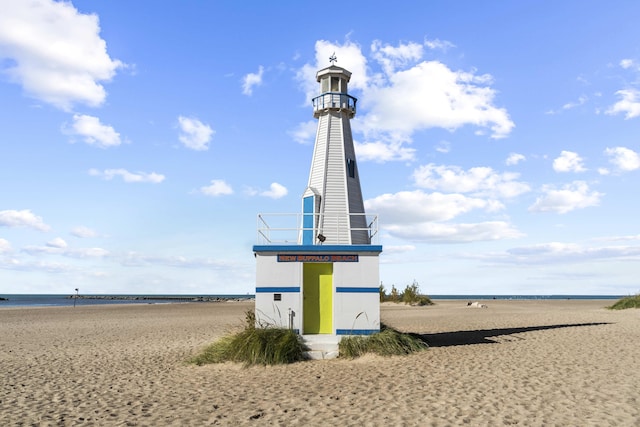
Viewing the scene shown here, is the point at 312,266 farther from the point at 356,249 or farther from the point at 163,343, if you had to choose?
the point at 163,343

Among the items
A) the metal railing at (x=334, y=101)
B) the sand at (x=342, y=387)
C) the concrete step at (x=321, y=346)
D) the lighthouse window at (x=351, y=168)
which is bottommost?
the sand at (x=342, y=387)

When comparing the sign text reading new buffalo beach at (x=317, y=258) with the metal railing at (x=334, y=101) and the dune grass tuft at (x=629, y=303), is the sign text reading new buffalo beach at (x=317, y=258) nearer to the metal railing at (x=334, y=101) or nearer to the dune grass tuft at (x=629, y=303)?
the metal railing at (x=334, y=101)

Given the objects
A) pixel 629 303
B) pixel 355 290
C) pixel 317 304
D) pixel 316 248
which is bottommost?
pixel 629 303

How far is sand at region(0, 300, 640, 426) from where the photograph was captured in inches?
317

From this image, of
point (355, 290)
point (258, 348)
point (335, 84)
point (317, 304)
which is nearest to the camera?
point (258, 348)

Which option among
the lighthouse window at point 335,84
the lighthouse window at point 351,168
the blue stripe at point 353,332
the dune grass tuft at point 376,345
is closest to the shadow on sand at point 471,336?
the dune grass tuft at point 376,345

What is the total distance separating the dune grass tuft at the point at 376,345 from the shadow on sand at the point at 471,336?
8.17 feet

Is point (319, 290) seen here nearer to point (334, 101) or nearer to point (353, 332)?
point (353, 332)

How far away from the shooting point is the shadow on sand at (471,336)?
16.7m

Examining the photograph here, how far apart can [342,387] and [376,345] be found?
3.58 m

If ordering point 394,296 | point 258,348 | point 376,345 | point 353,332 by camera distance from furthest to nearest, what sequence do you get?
point 394,296
point 353,332
point 376,345
point 258,348

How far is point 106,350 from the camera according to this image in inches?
640

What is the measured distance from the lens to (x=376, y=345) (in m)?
13.5

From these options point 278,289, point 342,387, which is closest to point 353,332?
point 278,289
